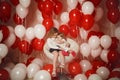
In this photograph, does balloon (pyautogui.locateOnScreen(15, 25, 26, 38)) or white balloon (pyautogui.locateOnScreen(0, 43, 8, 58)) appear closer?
white balloon (pyautogui.locateOnScreen(0, 43, 8, 58))

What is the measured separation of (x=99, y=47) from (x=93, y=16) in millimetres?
245

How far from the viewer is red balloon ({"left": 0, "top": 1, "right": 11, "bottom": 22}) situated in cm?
205

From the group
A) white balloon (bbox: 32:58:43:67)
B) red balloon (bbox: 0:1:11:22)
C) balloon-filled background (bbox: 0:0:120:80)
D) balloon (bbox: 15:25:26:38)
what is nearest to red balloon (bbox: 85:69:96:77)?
balloon-filled background (bbox: 0:0:120:80)

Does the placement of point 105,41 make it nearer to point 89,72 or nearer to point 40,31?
point 89,72

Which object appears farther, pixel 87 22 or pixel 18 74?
pixel 87 22

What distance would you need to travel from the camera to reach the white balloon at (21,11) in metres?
2.07

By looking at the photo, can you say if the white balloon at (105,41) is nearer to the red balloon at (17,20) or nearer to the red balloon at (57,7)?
the red balloon at (57,7)

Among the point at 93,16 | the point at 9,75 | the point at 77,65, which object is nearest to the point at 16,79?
the point at 9,75

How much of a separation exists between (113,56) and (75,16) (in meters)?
0.42

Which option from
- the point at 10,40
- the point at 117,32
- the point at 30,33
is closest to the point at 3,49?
the point at 10,40

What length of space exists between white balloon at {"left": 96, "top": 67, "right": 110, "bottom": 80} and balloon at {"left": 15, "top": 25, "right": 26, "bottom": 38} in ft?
2.08

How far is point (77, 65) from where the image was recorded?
2.04m

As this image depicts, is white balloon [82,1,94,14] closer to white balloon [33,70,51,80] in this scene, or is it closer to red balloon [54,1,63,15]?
red balloon [54,1,63,15]

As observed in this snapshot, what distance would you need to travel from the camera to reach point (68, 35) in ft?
6.92
